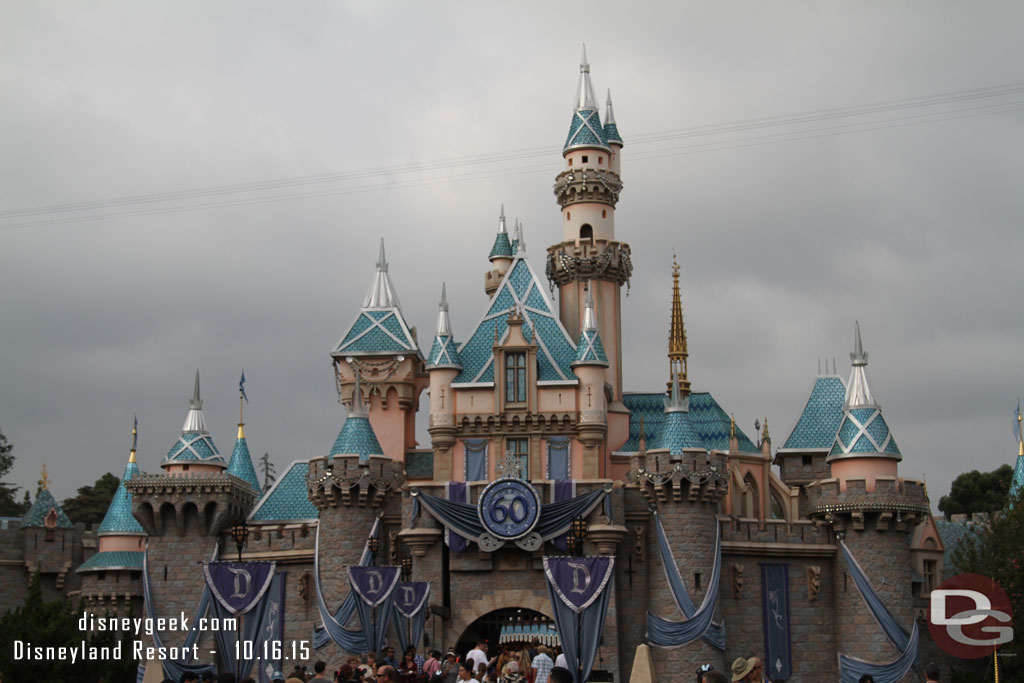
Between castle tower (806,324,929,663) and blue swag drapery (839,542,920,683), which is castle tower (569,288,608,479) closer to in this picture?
castle tower (806,324,929,663)

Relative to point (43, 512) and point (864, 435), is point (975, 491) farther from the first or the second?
point (43, 512)

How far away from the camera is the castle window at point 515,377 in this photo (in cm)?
4497

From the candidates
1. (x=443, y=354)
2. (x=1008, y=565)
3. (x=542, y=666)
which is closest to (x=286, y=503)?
(x=443, y=354)

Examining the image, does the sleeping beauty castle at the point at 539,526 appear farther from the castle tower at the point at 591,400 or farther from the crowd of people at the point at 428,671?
the crowd of people at the point at 428,671

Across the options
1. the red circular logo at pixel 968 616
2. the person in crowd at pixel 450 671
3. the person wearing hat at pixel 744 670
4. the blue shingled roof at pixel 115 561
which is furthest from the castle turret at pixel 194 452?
the person wearing hat at pixel 744 670

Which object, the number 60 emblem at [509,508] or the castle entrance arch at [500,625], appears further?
the castle entrance arch at [500,625]

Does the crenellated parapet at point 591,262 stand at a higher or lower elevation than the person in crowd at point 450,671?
higher

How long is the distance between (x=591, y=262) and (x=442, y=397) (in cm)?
808

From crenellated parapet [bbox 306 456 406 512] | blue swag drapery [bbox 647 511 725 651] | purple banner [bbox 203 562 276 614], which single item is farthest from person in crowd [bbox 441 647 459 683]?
purple banner [bbox 203 562 276 614]

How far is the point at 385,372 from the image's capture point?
48000 mm

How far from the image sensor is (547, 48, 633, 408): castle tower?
161 ft

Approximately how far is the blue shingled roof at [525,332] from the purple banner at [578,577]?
10077 mm

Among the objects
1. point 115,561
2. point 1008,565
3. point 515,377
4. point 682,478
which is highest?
point 515,377

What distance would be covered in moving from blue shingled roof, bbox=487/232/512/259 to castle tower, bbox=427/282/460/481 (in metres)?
11.5
